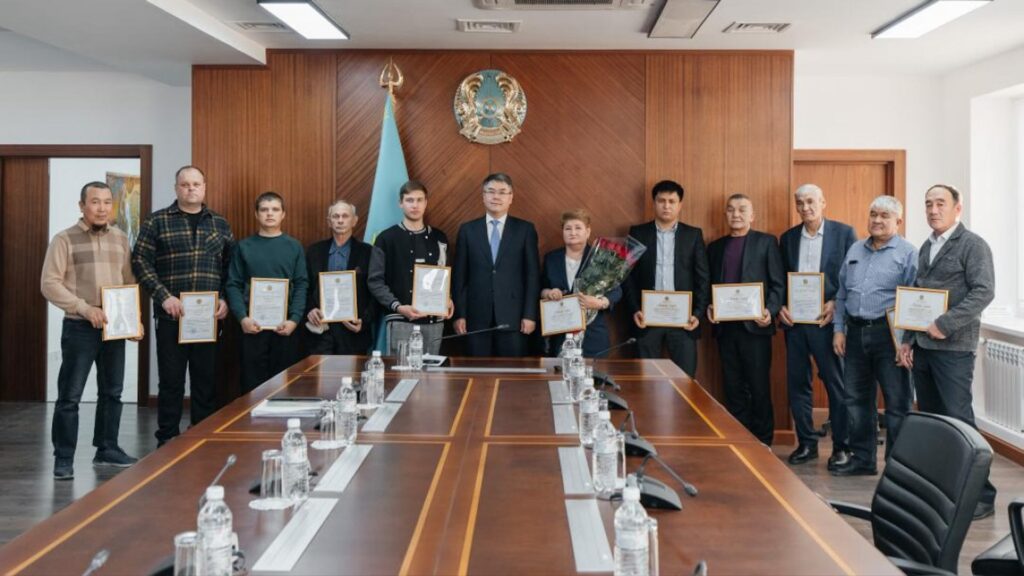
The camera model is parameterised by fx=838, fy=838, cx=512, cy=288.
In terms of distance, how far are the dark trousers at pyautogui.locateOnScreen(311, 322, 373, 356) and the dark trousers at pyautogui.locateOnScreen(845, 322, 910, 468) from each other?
310 centimetres

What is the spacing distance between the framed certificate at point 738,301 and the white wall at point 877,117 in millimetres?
1991

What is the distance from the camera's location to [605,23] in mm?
5398

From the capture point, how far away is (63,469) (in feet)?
16.5

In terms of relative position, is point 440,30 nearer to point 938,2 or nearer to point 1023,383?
point 938,2

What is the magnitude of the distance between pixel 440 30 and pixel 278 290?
2030mm

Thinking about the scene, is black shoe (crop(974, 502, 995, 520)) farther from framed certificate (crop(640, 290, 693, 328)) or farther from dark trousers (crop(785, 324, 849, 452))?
framed certificate (crop(640, 290, 693, 328))

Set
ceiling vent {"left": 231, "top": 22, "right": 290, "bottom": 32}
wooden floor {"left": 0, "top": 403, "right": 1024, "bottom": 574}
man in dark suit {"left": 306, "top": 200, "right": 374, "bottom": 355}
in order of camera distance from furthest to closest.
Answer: man in dark suit {"left": 306, "top": 200, "right": 374, "bottom": 355}, ceiling vent {"left": 231, "top": 22, "right": 290, "bottom": 32}, wooden floor {"left": 0, "top": 403, "right": 1024, "bottom": 574}

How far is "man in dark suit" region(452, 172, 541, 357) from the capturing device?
550cm

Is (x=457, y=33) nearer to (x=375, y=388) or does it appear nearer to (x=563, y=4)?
(x=563, y=4)

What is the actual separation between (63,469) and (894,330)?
4.98 m

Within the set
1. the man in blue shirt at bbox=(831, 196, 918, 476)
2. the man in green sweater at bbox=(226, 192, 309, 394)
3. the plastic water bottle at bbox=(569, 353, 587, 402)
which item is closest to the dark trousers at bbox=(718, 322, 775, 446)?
the man in blue shirt at bbox=(831, 196, 918, 476)

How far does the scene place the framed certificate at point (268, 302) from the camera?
214 inches

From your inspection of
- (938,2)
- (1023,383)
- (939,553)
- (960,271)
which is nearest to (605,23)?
(938,2)

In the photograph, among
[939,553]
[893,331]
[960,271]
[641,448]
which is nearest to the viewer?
[939,553]
